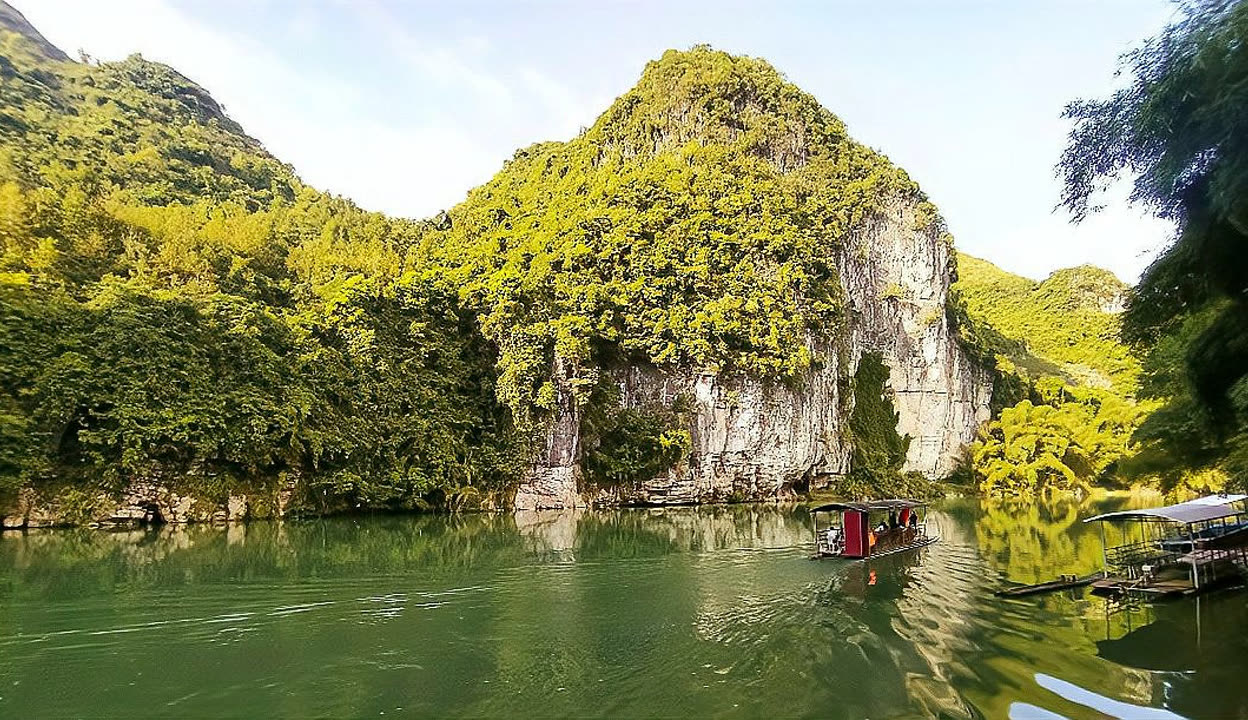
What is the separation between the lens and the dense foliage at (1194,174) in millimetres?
6604

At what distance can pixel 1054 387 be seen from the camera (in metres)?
56.6

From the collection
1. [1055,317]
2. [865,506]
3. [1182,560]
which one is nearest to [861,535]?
[865,506]

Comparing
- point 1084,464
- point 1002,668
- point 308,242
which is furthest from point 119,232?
point 1084,464

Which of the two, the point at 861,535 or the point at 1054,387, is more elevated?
the point at 1054,387

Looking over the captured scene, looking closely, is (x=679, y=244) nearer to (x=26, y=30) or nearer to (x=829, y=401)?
(x=829, y=401)

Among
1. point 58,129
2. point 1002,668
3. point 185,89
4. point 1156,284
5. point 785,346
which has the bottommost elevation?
point 1002,668

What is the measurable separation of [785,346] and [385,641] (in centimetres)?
3174

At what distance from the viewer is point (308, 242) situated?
44.1m

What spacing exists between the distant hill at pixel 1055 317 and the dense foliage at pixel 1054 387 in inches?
4.4

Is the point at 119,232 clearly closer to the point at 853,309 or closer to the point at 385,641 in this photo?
the point at 385,641

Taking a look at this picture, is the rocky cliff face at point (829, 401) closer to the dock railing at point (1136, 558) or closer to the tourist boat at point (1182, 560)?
the dock railing at point (1136, 558)

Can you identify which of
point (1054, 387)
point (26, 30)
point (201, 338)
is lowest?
point (1054, 387)

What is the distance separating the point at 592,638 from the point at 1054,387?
5719 centimetres

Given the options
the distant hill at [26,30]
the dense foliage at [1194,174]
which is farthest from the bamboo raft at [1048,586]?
the distant hill at [26,30]
